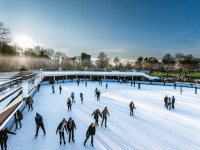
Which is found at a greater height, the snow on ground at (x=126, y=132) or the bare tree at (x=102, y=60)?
the bare tree at (x=102, y=60)

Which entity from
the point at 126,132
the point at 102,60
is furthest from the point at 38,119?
the point at 102,60

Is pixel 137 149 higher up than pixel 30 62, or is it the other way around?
pixel 30 62

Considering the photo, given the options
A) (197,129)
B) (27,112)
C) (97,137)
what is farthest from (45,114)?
(197,129)

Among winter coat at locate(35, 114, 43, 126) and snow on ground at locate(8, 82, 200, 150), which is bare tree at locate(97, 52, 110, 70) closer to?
snow on ground at locate(8, 82, 200, 150)

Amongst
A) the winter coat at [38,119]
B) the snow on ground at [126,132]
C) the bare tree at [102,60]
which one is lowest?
the snow on ground at [126,132]

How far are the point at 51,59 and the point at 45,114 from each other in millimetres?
44203

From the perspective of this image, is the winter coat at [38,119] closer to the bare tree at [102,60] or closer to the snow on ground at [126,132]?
the snow on ground at [126,132]

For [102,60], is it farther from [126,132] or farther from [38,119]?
[38,119]

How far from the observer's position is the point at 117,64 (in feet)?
224

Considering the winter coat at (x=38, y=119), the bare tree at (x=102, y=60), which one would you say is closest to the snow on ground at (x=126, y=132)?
the winter coat at (x=38, y=119)

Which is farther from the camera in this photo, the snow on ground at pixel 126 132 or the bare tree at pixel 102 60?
the bare tree at pixel 102 60

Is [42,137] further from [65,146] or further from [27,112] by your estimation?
[27,112]

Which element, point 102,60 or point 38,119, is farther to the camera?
point 102,60

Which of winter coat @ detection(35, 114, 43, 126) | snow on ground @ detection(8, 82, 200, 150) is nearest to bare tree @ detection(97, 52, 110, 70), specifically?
snow on ground @ detection(8, 82, 200, 150)
